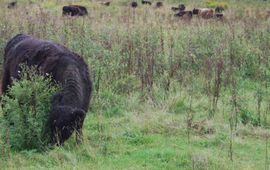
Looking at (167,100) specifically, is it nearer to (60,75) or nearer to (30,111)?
(60,75)

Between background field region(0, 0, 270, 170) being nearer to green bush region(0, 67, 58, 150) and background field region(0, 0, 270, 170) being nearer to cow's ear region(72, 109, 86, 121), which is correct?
green bush region(0, 67, 58, 150)

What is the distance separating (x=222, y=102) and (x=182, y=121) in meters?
1.45

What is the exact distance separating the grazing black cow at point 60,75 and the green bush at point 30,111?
0.67 ft

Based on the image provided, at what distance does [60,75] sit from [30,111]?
0.69 m

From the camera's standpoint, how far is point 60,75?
7.31 m

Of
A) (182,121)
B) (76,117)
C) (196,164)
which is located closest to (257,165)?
(196,164)

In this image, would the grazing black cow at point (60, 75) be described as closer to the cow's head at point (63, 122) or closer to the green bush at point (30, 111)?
the cow's head at point (63, 122)

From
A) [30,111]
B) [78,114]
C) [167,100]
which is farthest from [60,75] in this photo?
[167,100]

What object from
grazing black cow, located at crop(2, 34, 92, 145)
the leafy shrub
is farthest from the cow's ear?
the leafy shrub

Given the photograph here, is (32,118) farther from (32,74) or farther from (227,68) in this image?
(227,68)

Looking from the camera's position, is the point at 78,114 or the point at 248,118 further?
the point at 248,118

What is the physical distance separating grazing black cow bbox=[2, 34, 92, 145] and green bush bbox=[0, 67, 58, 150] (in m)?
0.21

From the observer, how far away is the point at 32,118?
23.0 ft

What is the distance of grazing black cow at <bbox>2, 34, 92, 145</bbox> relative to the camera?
6664 mm
